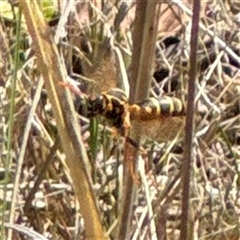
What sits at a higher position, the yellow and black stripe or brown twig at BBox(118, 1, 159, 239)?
brown twig at BBox(118, 1, 159, 239)

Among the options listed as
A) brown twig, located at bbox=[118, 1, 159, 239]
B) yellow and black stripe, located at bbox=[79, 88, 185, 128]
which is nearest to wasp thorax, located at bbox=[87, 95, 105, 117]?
yellow and black stripe, located at bbox=[79, 88, 185, 128]

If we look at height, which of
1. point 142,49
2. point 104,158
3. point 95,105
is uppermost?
point 142,49

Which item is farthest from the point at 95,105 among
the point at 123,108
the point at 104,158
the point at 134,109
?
the point at 104,158

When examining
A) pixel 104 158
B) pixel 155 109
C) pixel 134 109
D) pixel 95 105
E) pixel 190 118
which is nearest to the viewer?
pixel 190 118

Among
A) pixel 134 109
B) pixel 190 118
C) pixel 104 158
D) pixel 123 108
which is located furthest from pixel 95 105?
pixel 104 158

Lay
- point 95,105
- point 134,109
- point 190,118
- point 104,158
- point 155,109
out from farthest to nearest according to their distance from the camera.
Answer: point 104,158 → point 95,105 → point 155,109 → point 134,109 → point 190,118

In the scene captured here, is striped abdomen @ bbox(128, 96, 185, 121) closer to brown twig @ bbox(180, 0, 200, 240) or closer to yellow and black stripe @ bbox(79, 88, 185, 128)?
yellow and black stripe @ bbox(79, 88, 185, 128)

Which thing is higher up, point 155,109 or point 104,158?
point 155,109

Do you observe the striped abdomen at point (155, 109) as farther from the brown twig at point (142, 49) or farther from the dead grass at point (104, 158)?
the dead grass at point (104, 158)

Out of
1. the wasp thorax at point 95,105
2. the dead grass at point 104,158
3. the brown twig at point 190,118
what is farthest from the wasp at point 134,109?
the dead grass at point 104,158

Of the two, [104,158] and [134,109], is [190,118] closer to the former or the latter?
[134,109]

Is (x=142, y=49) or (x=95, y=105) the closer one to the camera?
(x=142, y=49)
